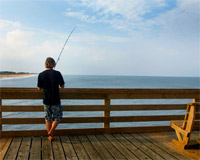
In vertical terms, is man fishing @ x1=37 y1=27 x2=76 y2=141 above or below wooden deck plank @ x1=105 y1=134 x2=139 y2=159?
above

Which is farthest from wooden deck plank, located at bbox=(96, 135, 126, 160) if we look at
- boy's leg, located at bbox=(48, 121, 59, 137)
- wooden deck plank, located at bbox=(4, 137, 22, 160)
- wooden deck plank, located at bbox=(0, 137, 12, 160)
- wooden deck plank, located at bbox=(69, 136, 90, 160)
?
wooden deck plank, located at bbox=(0, 137, 12, 160)

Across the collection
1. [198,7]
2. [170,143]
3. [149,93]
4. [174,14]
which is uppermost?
[174,14]

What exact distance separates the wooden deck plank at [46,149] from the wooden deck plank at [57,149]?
0.20 feet

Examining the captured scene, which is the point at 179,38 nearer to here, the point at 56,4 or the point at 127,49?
the point at 56,4

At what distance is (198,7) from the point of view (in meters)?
5.45

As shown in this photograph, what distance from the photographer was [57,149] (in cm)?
322

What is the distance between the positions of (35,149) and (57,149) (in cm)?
33

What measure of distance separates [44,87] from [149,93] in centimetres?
205

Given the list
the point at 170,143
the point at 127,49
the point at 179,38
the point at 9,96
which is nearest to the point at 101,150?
the point at 170,143

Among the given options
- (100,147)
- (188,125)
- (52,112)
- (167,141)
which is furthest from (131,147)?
(52,112)

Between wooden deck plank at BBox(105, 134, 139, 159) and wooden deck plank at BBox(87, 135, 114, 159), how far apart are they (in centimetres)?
23

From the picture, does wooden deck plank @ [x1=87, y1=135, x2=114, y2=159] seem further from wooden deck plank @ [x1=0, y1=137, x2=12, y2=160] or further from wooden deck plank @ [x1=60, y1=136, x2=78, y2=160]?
wooden deck plank @ [x1=0, y1=137, x2=12, y2=160]

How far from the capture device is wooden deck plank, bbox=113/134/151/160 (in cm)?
304

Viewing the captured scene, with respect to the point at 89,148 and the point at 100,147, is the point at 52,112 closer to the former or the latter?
the point at 89,148
